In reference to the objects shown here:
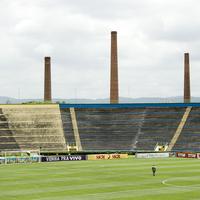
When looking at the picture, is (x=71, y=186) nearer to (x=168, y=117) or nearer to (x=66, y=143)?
(x=66, y=143)

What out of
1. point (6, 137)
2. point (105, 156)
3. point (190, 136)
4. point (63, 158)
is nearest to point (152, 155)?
point (105, 156)

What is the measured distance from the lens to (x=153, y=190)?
42.7 meters

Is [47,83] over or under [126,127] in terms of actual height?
over

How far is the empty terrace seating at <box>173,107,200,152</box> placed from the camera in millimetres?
97938

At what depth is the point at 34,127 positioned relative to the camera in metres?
106

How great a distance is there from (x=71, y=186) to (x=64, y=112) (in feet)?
224

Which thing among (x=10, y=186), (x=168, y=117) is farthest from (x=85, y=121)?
(x=10, y=186)

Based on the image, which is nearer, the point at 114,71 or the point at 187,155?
the point at 187,155

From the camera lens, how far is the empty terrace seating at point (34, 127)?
328 feet

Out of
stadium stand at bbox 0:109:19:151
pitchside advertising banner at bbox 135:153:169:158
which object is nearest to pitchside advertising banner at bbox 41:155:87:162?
pitchside advertising banner at bbox 135:153:169:158

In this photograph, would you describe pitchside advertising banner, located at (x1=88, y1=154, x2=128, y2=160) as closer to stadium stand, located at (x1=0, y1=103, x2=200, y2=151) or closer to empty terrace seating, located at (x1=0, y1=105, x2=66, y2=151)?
stadium stand, located at (x1=0, y1=103, x2=200, y2=151)

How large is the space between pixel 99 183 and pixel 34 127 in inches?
2374

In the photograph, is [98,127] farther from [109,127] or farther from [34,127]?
→ [34,127]

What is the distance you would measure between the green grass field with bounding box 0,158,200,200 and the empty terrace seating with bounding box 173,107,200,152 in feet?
105
